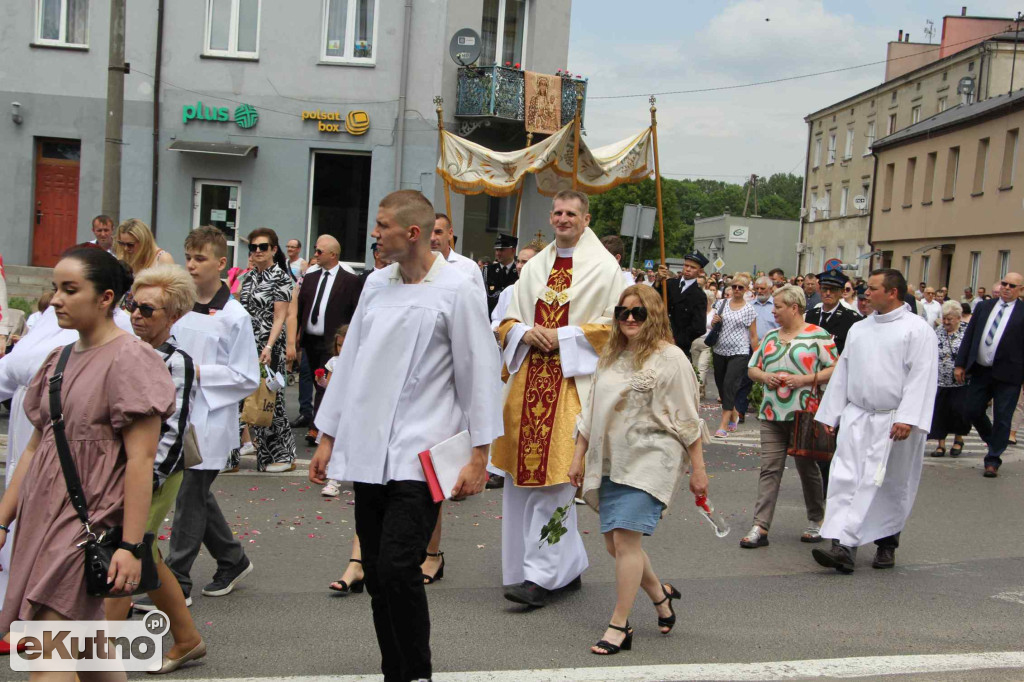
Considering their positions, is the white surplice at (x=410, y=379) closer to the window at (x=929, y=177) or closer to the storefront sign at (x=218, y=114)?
the storefront sign at (x=218, y=114)

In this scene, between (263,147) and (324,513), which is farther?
(263,147)

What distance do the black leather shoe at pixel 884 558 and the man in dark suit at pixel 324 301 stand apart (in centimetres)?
552

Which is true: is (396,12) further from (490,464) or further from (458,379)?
(458,379)

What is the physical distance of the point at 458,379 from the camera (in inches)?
177

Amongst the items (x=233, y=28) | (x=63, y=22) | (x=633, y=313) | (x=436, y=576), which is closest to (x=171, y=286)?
(x=633, y=313)

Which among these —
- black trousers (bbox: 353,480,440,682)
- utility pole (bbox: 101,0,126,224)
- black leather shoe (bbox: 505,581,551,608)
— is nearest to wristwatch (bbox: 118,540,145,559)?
black trousers (bbox: 353,480,440,682)

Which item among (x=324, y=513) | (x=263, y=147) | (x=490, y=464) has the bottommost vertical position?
(x=324, y=513)

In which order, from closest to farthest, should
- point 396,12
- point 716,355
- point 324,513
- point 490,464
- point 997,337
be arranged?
point 490,464, point 324,513, point 997,337, point 716,355, point 396,12

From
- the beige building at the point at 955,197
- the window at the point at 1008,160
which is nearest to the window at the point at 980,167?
the beige building at the point at 955,197

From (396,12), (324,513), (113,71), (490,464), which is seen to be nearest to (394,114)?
(396,12)

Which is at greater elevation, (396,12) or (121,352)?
(396,12)

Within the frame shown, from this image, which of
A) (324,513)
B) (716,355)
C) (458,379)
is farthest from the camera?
(716,355)

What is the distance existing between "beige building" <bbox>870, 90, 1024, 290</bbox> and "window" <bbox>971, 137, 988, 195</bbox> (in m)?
0.03

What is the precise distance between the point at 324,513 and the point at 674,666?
3605 mm
